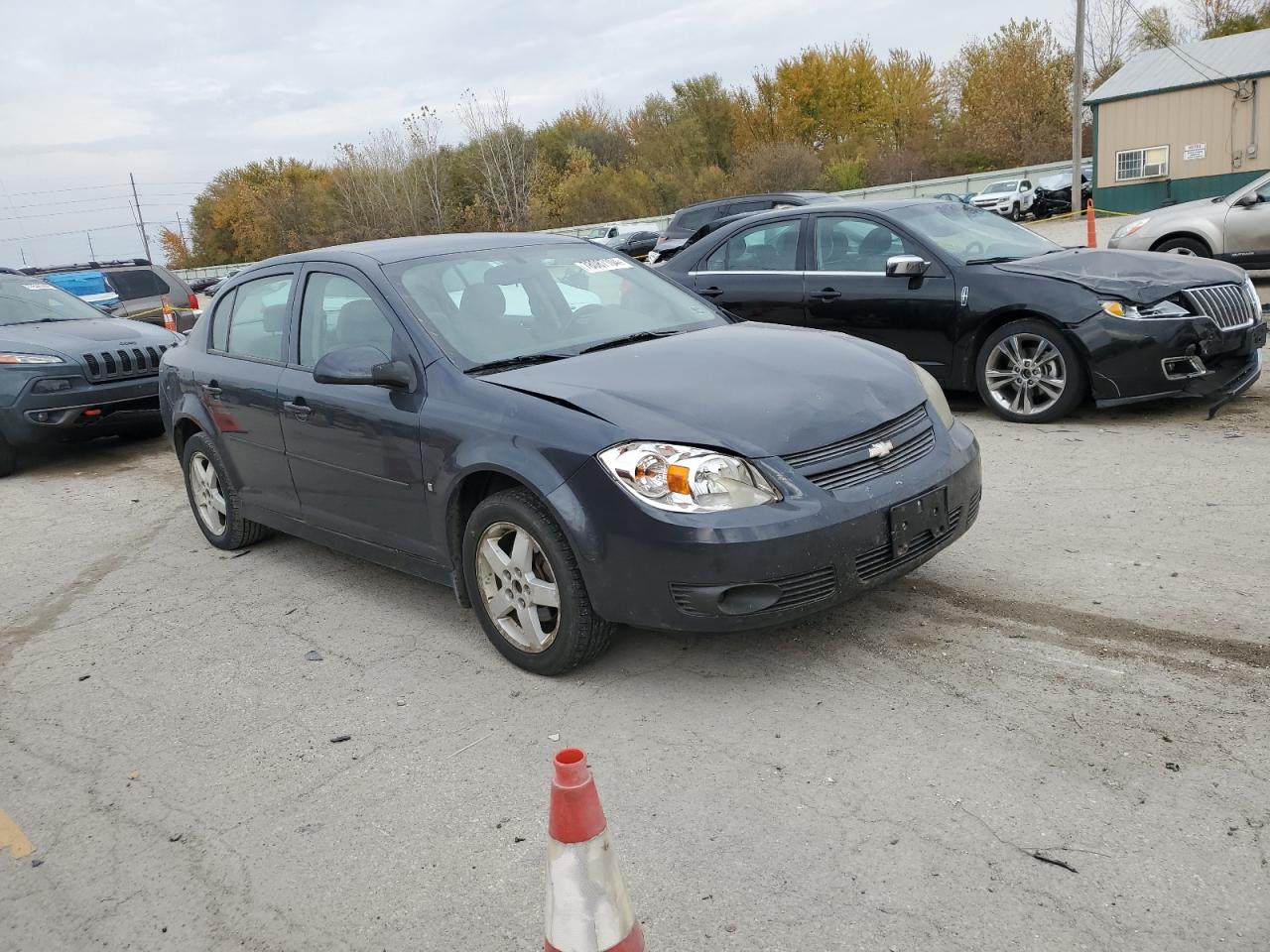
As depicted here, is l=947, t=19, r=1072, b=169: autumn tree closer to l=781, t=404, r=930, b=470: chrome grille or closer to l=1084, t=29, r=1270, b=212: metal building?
l=1084, t=29, r=1270, b=212: metal building

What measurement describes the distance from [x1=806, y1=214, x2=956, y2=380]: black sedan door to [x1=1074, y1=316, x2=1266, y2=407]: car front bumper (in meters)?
1.00

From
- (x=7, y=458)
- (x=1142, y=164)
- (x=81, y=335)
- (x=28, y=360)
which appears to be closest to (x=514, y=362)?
(x=28, y=360)

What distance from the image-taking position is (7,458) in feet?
29.4

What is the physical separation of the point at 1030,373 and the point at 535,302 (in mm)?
3933

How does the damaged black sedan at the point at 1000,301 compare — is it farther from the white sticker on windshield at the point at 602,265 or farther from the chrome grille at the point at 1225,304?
the white sticker on windshield at the point at 602,265

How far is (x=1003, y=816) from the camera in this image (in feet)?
9.39

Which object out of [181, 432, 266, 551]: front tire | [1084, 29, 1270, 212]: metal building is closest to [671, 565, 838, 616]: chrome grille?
[181, 432, 266, 551]: front tire

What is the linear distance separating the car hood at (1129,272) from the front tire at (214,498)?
5.08 meters

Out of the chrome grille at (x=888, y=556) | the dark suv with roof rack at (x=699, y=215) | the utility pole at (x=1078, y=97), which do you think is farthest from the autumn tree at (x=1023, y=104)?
the chrome grille at (x=888, y=556)

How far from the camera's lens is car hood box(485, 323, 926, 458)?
3.66 m

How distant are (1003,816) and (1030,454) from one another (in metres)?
4.00

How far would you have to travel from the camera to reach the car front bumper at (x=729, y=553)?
11.4 ft

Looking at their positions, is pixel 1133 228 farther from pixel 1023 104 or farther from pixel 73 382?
pixel 1023 104

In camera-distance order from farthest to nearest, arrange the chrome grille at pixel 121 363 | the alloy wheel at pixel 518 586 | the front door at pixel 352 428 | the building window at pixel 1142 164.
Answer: the building window at pixel 1142 164
the chrome grille at pixel 121 363
the front door at pixel 352 428
the alloy wheel at pixel 518 586
